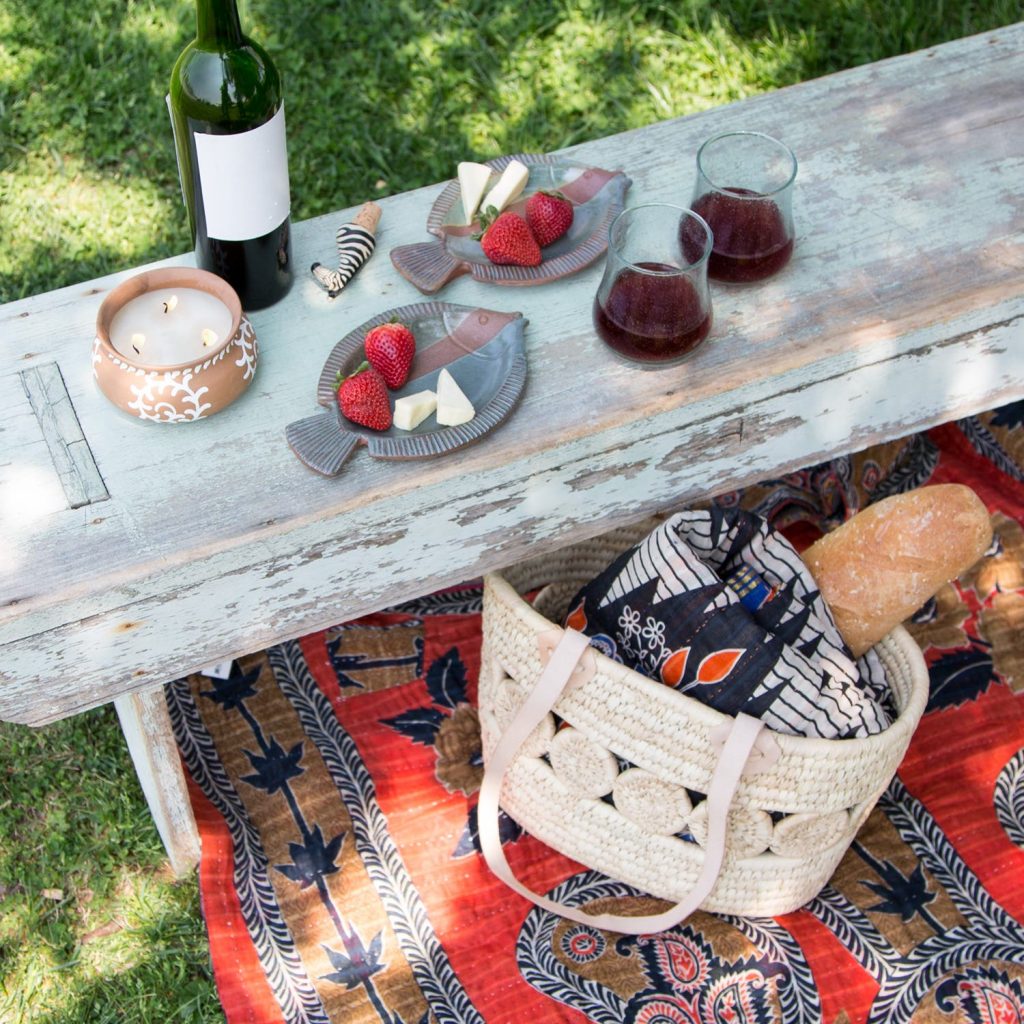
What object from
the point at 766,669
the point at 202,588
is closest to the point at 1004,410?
the point at 766,669

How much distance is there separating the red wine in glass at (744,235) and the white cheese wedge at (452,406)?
17.0 inches

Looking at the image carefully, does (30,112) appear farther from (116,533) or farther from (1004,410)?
(1004,410)

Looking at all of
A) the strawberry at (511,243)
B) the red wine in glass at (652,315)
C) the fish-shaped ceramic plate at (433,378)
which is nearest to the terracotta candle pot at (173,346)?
the fish-shaped ceramic plate at (433,378)

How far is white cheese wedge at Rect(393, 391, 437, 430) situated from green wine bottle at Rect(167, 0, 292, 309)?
0.30m

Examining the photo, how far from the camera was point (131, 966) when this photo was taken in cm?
192

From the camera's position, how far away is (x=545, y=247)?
188 cm

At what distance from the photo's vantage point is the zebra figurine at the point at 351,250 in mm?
1831

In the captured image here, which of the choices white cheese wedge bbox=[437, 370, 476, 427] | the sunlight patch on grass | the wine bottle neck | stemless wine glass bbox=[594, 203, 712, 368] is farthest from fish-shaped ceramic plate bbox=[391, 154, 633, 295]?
the sunlight patch on grass

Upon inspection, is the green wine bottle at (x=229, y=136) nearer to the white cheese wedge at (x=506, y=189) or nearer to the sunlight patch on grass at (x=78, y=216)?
the white cheese wedge at (x=506, y=189)

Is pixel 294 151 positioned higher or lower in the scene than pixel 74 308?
lower

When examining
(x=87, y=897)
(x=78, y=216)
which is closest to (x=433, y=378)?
(x=87, y=897)

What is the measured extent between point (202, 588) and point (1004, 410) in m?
1.64

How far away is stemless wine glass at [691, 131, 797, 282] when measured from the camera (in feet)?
5.70

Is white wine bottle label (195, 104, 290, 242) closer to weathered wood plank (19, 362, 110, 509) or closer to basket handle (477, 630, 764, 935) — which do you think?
weathered wood plank (19, 362, 110, 509)
